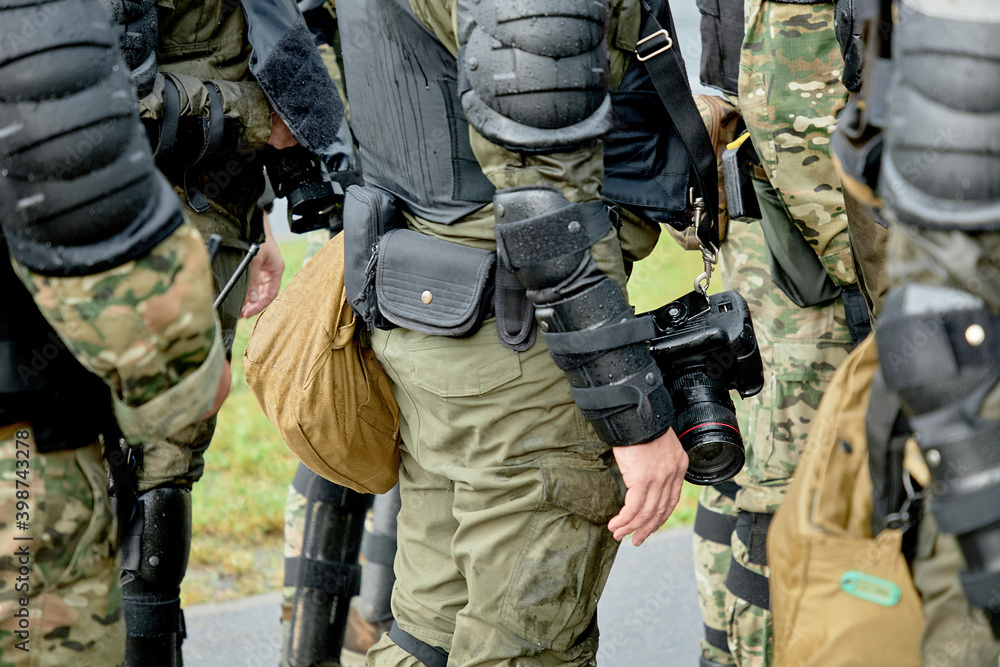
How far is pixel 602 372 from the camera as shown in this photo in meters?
1.82

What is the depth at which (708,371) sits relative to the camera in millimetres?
2074

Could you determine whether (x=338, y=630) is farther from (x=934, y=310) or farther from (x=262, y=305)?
(x=934, y=310)

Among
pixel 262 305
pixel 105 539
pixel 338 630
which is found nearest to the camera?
pixel 105 539

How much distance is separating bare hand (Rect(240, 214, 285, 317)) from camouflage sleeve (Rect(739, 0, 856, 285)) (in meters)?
1.46

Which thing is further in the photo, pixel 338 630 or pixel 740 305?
pixel 338 630

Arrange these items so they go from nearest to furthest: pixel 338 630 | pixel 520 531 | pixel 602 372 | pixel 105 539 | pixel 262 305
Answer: pixel 105 539 < pixel 602 372 < pixel 520 531 < pixel 338 630 < pixel 262 305

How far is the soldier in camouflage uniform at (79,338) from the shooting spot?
4.48ft

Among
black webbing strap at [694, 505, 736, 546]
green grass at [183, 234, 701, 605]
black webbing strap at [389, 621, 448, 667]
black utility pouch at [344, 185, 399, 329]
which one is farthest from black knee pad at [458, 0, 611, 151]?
green grass at [183, 234, 701, 605]

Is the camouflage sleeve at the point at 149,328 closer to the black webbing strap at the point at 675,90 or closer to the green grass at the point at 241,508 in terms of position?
the black webbing strap at the point at 675,90

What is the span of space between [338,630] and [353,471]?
32.2 inches

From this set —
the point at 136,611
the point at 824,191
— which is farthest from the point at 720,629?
the point at 136,611

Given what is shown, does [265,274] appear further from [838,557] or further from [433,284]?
[838,557]

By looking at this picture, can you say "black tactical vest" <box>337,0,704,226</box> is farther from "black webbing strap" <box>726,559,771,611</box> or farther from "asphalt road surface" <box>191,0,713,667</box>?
"asphalt road surface" <box>191,0,713,667</box>

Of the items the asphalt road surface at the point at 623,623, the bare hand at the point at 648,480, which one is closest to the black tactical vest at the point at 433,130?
the bare hand at the point at 648,480
